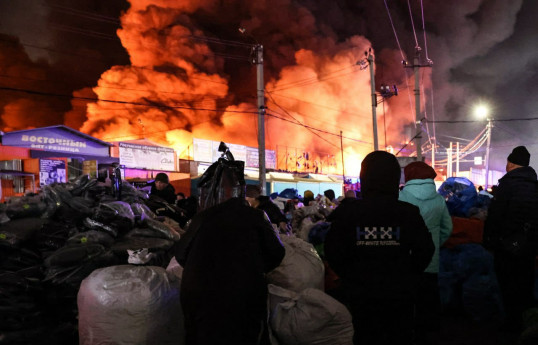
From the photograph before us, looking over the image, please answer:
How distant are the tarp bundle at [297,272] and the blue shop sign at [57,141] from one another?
16.4 m

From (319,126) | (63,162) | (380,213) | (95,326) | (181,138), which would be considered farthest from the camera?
(319,126)

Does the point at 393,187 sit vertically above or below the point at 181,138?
below

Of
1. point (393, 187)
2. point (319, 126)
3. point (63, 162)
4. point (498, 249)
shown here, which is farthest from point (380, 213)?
point (319, 126)

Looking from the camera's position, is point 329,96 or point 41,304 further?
point 329,96

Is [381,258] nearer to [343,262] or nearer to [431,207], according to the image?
[343,262]

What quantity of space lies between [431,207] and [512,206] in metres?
0.98

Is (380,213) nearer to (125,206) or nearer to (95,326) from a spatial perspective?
(95,326)

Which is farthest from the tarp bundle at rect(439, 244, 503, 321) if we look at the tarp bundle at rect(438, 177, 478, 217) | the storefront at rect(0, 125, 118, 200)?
the storefront at rect(0, 125, 118, 200)

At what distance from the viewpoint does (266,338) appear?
2.41 meters

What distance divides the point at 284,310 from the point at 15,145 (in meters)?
17.1

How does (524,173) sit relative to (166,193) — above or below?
above

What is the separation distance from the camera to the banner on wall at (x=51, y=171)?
14070 millimetres

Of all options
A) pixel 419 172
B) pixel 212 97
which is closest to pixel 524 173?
pixel 419 172

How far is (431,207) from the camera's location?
3463 mm
